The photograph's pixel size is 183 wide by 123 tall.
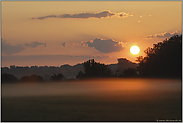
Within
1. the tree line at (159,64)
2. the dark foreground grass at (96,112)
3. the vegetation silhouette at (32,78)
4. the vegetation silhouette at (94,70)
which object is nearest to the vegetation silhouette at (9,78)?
the tree line at (159,64)

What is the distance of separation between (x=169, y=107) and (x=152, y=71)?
160ft

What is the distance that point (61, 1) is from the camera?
3212 centimetres

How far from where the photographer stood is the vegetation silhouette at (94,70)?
306 feet

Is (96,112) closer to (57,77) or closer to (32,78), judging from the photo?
(32,78)

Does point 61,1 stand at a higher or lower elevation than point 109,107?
higher

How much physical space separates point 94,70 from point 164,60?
33.2 meters

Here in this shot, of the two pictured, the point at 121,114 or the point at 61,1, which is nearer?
the point at 121,114

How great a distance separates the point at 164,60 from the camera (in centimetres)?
6688

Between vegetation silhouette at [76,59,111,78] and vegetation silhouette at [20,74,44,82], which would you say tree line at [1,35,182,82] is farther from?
vegetation silhouette at [76,59,111,78]

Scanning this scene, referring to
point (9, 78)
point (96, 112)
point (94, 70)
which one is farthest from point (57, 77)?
point (96, 112)

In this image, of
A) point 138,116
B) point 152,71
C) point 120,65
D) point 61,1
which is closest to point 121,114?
point 138,116

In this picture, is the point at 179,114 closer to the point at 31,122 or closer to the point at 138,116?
the point at 138,116

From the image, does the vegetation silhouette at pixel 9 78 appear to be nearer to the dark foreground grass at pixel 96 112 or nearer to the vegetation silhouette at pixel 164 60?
the vegetation silhouette at pixel 164 60

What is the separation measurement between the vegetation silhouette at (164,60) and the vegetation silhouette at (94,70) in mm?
21671
